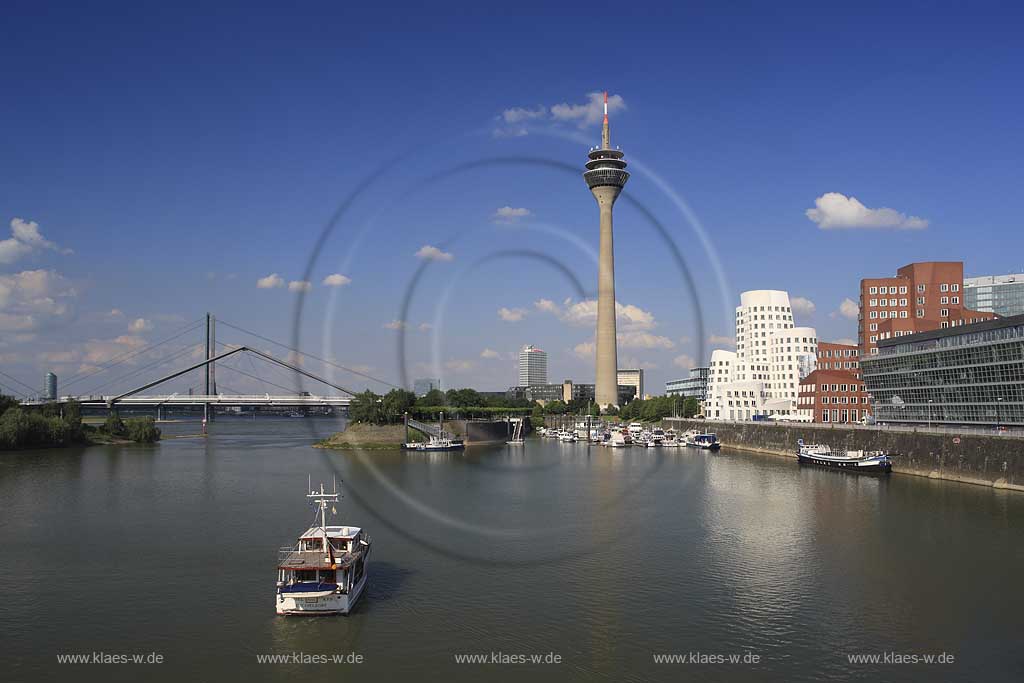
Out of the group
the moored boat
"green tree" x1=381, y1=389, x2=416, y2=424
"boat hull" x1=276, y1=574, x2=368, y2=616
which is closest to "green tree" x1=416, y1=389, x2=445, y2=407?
"green tree" x1=381, y1=389, x2=416, y2=424

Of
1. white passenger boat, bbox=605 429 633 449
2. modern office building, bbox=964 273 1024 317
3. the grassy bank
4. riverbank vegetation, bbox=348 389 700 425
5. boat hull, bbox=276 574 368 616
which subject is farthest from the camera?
modern office building, bbox=964 273 1024 317

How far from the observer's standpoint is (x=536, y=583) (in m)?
30.4

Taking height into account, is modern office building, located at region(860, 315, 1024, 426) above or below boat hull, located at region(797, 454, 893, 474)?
Answer: above

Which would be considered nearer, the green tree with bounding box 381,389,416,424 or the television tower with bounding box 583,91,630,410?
the green tree with bounding box 381,389,416,424

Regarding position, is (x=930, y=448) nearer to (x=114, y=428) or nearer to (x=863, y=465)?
(x=863, y=465)

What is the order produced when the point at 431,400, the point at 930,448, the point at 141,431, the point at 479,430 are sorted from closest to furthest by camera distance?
1. the point at 930,448
2. the point at 141,431
3. the point at 479,430
4. the point at 431,400

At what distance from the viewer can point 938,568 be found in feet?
106

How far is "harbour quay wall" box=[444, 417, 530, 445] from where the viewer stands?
11806 centimetres

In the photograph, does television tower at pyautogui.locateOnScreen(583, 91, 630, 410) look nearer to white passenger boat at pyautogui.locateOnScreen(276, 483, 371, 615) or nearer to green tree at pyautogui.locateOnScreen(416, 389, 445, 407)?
green tree at pyautogui.locateOnScreen(416, 389, 445, 407)

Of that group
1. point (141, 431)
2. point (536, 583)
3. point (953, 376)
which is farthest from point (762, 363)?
point (536, 583)

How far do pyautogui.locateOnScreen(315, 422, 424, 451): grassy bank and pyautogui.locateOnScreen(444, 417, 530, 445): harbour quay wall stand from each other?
9.87 m

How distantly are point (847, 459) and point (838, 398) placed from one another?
4073 cm

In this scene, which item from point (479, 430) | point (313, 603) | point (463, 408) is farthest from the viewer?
point (463, 408)

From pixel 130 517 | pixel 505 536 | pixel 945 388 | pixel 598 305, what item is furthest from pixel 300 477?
pixel 598 305
